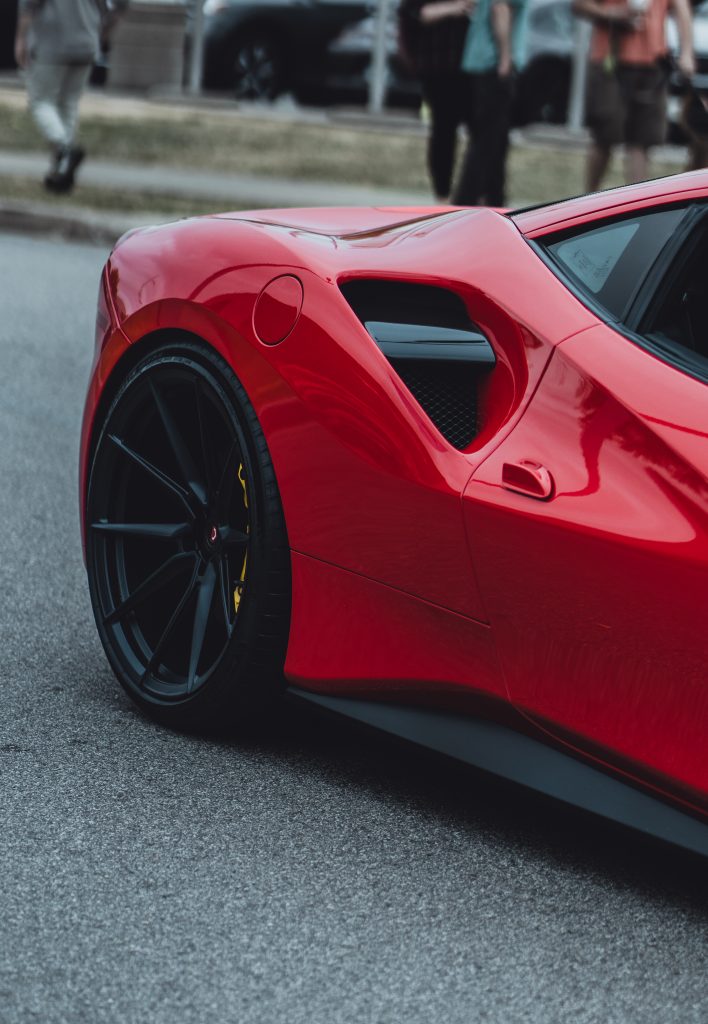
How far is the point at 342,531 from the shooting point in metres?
3.20

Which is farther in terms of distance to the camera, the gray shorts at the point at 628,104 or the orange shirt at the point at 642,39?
the gray shorts at the point at 628,104

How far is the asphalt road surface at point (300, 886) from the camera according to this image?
2.62 metres

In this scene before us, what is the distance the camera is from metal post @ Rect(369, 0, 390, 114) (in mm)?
17938

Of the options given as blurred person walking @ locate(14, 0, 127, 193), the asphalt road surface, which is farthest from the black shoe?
the asphalt road surface

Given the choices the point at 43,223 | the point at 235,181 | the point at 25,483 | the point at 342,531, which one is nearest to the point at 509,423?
the point at 342,531

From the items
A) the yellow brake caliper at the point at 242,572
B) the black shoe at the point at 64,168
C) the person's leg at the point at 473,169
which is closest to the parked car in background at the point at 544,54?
the black shoe at the point at 64,168

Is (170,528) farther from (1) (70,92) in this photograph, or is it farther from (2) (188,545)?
(1) (70,92)

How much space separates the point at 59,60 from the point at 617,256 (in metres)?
9.52

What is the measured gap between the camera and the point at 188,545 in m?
3.64

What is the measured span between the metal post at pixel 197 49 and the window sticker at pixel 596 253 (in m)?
16.7

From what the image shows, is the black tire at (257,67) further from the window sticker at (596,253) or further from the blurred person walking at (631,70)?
the window sticker at (596,253)

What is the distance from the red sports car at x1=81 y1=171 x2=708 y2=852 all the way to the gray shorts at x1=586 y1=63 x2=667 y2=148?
7.01 metres

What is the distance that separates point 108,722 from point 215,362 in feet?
2.59

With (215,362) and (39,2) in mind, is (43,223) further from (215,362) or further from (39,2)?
(215,362)
